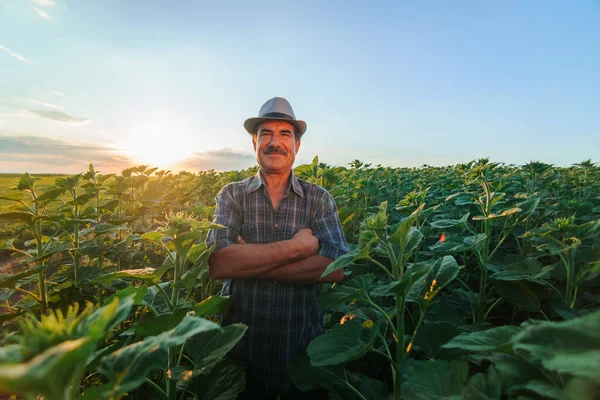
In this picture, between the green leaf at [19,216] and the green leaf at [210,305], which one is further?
the green leaf at [19,216]

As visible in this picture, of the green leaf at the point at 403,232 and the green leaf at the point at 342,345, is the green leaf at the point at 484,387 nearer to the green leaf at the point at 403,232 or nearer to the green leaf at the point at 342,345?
the green leaf at the point at 342,345

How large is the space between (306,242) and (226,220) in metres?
0.64

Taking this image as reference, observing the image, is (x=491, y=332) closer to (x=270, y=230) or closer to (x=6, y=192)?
(x=270, y=230)

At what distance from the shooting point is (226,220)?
101 inches

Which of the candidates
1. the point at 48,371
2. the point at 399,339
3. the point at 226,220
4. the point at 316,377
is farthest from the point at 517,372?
the point at 226,220

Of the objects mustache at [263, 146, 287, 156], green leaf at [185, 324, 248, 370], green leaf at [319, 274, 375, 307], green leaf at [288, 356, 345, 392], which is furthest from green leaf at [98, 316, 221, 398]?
mustache at [263, 146, 287, 156]

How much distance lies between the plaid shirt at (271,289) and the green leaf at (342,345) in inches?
36.5

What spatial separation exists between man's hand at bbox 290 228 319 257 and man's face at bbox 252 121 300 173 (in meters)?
0.57

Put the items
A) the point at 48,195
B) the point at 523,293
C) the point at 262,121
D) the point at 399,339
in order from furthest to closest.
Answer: the point at 48,195, the point at 262,121, the point at 523,293, the point at 399,339

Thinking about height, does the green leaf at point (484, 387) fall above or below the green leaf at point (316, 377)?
above

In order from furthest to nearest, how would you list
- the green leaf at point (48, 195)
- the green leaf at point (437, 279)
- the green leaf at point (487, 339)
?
the green leaf at point (48, 195) → the green leaf at point (437, 279) → the green leaf at point (487, 339)

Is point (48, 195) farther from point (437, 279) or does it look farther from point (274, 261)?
point (437, 279)

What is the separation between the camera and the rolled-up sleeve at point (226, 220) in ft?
7.95

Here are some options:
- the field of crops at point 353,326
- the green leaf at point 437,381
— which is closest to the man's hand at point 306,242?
the field of crops at point 353,326
